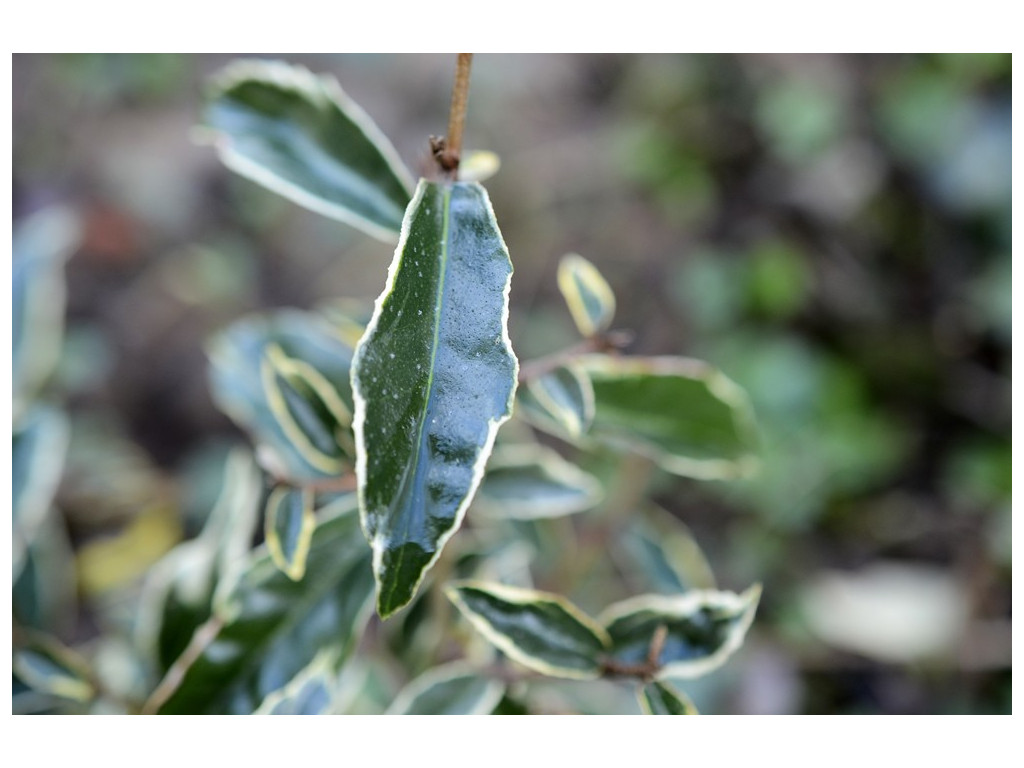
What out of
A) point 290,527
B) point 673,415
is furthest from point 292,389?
point 673,415

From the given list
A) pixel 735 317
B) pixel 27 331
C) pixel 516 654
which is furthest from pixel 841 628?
pixel 27 331

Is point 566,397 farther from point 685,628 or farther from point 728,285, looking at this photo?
point 728,285

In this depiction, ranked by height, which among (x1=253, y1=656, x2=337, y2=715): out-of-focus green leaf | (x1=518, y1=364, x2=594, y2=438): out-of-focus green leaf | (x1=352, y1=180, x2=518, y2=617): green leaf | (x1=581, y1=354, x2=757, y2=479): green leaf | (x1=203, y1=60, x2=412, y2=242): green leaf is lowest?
(x1=253, y1=656, x2=337, y2=715): out-of-focus green leaf

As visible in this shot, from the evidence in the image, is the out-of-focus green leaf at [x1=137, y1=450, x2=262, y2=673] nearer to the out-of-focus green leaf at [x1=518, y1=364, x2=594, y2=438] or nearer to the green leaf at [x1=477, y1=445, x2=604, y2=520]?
the green leaf at [x1=477, y1=445, x2=604, y2=520]

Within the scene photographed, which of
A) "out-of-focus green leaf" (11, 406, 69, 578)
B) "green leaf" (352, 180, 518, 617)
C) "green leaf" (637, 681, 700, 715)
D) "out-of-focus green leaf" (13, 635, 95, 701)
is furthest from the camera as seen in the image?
"out-of-focus green leaf" (11, 406, 69, 578)

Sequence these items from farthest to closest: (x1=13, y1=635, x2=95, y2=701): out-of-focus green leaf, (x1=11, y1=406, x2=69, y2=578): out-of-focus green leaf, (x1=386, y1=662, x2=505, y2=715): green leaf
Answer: (x1=11, y1=406, x2=69, y2=578): out-of-focus green leaf < (x1=13, y1=635, x2=95, y2=701): out-of-focus green leaf < (x1=386, y1=662, x2=505, y2=715): green leaf

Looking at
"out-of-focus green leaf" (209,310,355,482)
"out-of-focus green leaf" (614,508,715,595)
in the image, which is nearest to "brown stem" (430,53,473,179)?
"out-of-focus green leaf" (209,310,355,482)

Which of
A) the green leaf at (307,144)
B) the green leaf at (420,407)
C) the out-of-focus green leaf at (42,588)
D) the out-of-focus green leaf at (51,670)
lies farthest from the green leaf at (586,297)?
the out-of-focus green leaf at (42,588)
